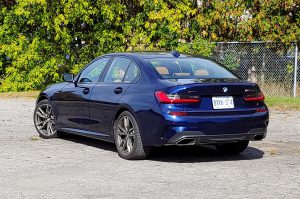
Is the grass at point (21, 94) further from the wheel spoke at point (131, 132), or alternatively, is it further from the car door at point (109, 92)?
the wheel spoke at point (131, 132)

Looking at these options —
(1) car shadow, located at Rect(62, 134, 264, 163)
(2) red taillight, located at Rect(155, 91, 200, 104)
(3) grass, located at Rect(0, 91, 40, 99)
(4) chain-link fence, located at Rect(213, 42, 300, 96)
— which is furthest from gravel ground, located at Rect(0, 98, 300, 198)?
(3) grass, located at Rect(0, 91, 40, 99)

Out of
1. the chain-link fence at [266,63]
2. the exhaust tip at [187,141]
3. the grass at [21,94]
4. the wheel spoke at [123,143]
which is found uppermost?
the exhaust tip at [187,141]

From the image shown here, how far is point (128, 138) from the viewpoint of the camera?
384 inches

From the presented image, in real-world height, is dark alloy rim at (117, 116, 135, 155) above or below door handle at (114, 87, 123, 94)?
below

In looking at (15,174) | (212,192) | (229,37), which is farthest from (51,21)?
(212,192)

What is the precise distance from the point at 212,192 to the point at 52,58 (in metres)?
17.8

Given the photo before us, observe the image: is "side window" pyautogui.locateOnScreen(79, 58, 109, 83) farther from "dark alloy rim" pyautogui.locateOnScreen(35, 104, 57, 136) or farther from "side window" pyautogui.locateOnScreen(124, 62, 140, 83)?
"dark alloy rim" pyautogui.locateOnScreen(35, 104, 57, 136)

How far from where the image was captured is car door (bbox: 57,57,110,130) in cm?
1086

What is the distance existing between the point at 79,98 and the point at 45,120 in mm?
1434

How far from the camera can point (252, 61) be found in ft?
73.3

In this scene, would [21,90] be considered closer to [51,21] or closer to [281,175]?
[51,21]

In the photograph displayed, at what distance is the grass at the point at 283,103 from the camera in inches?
710

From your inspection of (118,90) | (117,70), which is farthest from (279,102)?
(118,90)

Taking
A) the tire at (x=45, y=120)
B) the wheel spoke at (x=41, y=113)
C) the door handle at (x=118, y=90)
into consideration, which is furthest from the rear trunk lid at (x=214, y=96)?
the wheel spoke at (x=41, y=113)
